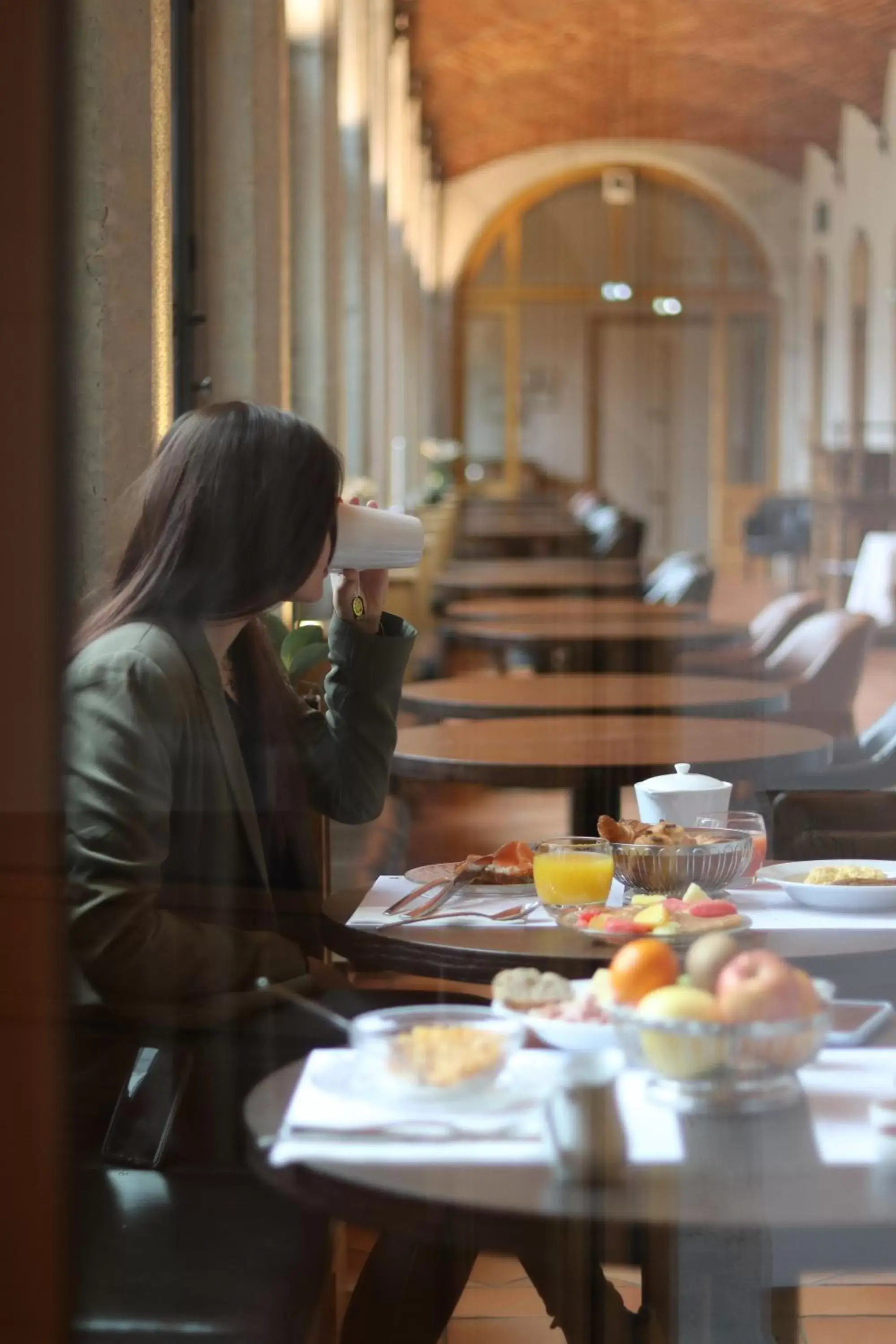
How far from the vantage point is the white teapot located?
147 cm

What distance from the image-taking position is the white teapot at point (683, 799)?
4.82 ft

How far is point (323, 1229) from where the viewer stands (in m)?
0.80

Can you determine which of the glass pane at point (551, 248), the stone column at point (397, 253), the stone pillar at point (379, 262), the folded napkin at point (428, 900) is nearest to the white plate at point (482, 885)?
the folded napkin at point (428, 900)

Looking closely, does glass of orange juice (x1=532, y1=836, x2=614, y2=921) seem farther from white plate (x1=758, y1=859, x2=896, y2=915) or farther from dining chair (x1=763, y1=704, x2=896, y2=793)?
dining chair (x1=763, y1=704, x2=896, y2=793)

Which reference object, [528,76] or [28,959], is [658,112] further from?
[528,76]

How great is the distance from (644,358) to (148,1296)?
12.1 feet

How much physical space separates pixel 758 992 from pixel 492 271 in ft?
45.9

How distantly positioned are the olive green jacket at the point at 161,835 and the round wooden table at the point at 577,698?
1.37m

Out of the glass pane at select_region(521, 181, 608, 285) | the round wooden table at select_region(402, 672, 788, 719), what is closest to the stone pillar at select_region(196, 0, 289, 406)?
the round wooden table at select_region(402, 672, 788, 719)

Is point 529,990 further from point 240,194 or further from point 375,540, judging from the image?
point 240,194

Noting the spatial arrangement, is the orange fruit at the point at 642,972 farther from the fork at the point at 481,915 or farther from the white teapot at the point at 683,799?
the white teapot at the point at 683,799

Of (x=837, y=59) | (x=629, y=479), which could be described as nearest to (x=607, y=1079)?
(x=837, y=59)

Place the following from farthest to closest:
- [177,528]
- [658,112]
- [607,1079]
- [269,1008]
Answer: [658,112] → [177,528] → [269,1008] → [607,1079]

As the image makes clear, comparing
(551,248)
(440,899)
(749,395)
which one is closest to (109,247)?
(440,899)
